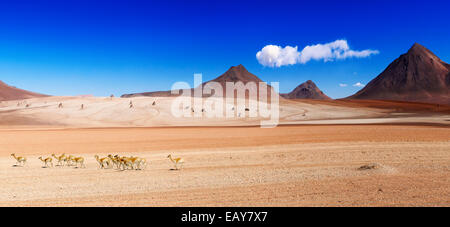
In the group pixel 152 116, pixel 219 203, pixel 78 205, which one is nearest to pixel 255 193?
pixel 219 203

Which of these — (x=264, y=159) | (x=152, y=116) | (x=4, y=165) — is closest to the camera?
(x=4, y=165)

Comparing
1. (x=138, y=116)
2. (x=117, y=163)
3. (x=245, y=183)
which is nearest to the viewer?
(x=245, y=183)

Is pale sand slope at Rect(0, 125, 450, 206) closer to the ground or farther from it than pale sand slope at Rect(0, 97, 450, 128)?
closer to the ground

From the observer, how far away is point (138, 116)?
62.5 meters

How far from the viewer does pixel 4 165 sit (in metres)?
15.5

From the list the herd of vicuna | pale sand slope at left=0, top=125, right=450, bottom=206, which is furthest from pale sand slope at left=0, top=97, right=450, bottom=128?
pale sand slope at left=0, top=125, right=450, bottom=206

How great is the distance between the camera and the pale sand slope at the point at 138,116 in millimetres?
57156

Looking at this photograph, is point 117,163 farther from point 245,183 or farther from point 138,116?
point 138,116

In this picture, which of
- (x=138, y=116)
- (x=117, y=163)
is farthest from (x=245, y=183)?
(x=138, y=116)

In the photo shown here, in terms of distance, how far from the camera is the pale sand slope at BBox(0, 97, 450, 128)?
57.2 metres

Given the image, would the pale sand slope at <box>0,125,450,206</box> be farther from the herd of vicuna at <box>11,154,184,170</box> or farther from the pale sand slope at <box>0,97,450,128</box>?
the pale sand slope at <box>0,97,450,128</box>
